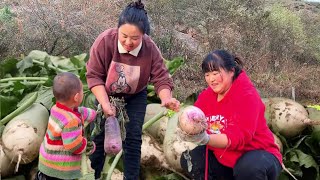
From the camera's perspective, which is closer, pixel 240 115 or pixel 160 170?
pixel 240 115

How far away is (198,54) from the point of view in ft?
19.3

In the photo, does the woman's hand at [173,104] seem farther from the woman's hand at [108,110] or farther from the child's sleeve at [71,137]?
the child's sleeve at [71,137]

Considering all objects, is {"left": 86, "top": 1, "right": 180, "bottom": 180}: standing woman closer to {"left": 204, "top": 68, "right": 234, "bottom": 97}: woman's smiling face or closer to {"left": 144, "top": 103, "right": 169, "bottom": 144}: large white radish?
{"left": 204, "top": 68, "right": 234, "bottom": 97}: woman's smiling face

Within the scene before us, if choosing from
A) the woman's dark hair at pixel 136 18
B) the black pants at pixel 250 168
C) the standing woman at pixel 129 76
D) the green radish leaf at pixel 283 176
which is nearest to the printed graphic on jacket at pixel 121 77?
the standing woman at pixel 129 76

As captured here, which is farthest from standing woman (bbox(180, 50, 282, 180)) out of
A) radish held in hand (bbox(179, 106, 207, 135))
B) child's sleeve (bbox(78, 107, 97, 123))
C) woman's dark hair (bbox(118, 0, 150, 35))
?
child's sleeve (bbox(78, 107, 97, 123))

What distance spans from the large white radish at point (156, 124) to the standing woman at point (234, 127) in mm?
812

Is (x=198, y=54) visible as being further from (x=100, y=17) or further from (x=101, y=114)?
(x=101, y=114)

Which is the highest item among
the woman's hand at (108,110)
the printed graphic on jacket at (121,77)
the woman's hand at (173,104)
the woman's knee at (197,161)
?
the printed graphic on jacket at (121,77)

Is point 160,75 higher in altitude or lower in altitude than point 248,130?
higher

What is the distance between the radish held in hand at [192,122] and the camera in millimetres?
2402

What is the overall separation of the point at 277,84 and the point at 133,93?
296 cm

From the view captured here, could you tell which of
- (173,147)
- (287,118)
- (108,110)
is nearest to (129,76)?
(108,110)

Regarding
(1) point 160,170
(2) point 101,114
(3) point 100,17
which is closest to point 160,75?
(2) point 101,114

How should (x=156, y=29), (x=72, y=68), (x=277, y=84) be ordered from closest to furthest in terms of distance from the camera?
(x=72, y=68)
(x=277, y=84)
(x=156, y=29)
